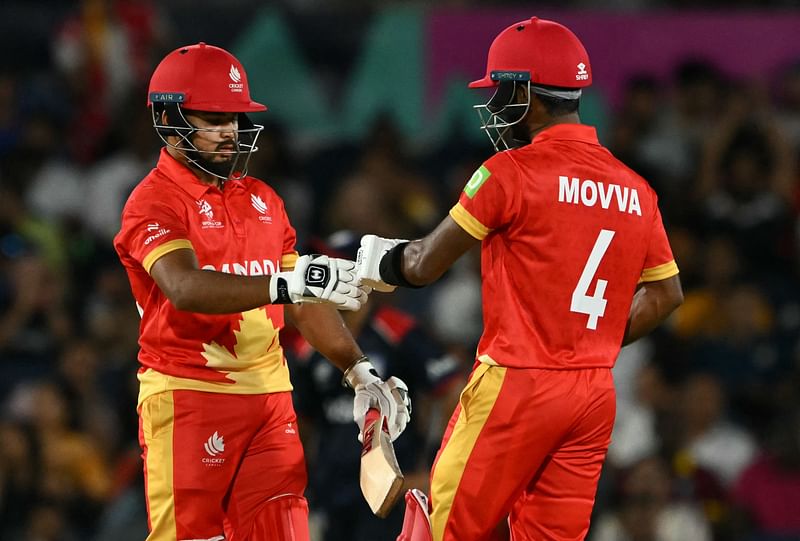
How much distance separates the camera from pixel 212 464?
521cm

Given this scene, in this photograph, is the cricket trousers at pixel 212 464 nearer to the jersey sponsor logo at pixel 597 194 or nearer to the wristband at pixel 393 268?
the wristband at pixel 393 268

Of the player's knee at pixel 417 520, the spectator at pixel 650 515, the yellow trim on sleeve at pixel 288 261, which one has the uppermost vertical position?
the yellow trim on sleeve at pixel 288 261

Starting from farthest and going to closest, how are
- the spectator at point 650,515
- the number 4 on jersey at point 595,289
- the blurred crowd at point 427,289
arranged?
the blurred crowd at point 427,289, the spectator at point 650,515, the number 4 on jersey at point 595,289

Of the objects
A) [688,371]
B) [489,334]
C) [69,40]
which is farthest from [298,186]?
[489,334]

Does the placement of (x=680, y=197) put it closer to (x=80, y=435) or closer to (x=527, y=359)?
(x=80, y=435)

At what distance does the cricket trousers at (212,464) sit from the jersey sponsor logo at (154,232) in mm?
549

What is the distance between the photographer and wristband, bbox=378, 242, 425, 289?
5082mm

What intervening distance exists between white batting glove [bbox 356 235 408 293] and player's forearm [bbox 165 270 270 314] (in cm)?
33

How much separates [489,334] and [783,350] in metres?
4.82

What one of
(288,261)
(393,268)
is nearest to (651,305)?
(393,268)

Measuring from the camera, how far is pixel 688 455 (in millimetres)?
8820

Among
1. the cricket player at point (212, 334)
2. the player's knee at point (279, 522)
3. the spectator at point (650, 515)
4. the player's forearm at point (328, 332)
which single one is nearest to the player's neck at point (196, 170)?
the cricket player at point (212, 334)

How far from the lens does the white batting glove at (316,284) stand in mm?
4973

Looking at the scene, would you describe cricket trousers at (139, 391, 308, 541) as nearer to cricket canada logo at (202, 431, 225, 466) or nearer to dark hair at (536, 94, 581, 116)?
cricket canada logo at (202, 431, 225, 466)
